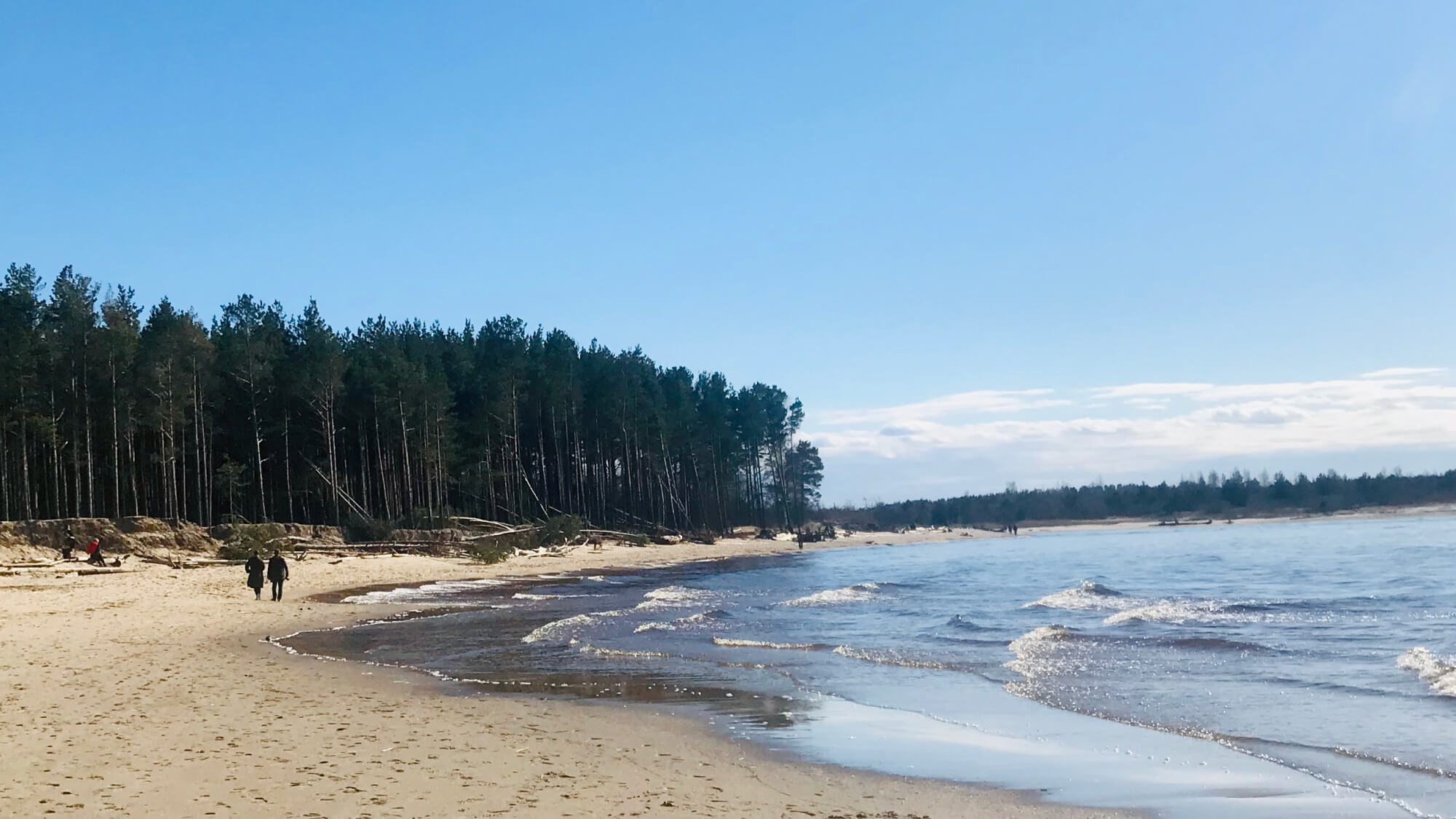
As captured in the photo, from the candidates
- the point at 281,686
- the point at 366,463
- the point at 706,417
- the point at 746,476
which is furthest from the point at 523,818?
the point at 746,476

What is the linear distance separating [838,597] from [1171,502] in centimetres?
13741

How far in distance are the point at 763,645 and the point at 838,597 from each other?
13.7 m

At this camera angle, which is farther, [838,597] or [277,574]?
[838,597]

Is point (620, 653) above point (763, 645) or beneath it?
above

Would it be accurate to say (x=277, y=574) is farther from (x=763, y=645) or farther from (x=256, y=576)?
(x=763, y=645)

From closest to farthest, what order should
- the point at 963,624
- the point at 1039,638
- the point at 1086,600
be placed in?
the point at 1039,638 < the point at 963,624 < the point at 1086,600

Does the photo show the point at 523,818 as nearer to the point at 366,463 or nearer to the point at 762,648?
the point at 762,648

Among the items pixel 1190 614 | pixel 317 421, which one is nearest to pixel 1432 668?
pixel 1190 614

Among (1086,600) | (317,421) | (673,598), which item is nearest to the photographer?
(1086,600)

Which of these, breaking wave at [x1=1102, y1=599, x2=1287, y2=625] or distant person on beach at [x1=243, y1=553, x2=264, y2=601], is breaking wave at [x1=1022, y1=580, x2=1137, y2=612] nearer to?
breaking wave at [x1=1102, y1=599, x2=1287, y2=625]

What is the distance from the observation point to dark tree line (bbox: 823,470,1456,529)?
139 meters

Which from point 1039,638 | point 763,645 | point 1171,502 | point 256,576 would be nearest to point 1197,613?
point 1039,638

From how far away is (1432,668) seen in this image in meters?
15.7

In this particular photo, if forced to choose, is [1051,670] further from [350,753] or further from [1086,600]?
[1086,600]
